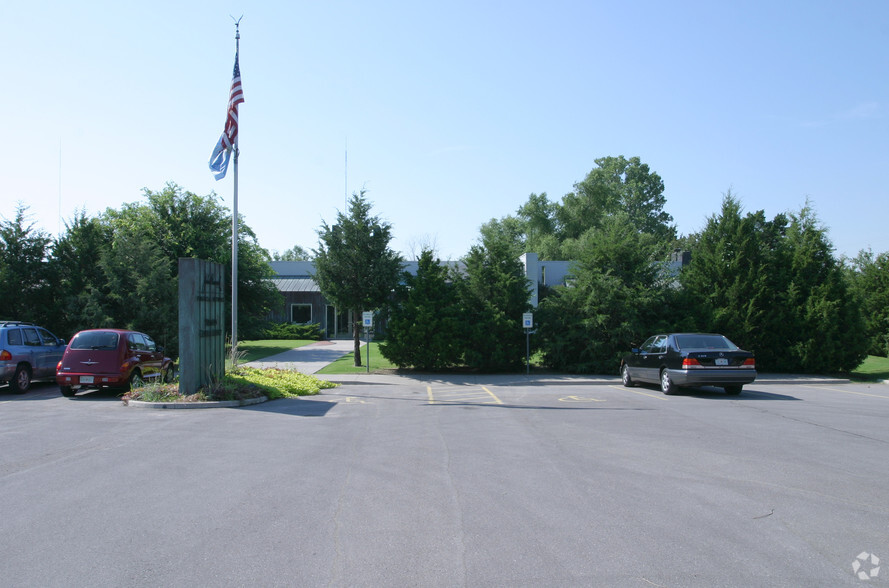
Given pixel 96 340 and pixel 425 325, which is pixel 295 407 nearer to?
pixel 96 340

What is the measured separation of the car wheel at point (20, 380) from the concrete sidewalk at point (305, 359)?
303 inches

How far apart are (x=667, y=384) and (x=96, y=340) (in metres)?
14.8

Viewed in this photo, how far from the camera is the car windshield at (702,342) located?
15.6 m

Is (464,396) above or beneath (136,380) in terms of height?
beneath

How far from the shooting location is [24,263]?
2192 centimetres

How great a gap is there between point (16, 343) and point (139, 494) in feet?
39.8

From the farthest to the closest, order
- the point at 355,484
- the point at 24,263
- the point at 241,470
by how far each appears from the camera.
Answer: the point at 24,263 → the point at 241,470 → the point at 355,484

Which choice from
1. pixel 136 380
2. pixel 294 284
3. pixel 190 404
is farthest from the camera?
pixel 294 284

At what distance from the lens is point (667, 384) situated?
16.0 metres

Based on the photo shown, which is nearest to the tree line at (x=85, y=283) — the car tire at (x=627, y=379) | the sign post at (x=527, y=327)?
the sign post at (x=527, y=327)

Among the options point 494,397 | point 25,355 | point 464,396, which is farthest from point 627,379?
point 25,355

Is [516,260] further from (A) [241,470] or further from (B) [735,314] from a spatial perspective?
(A) [241,470]

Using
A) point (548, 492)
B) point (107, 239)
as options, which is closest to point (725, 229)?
point (548, 492)

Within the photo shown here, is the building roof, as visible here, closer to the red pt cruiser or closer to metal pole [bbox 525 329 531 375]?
metal pole [bbox 525 329 531 375]
